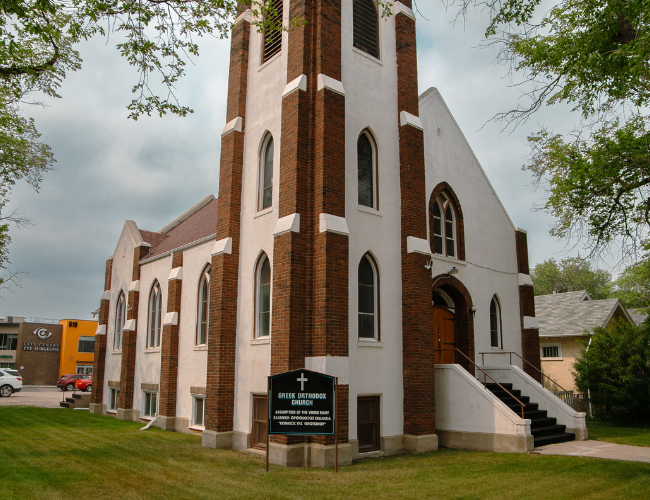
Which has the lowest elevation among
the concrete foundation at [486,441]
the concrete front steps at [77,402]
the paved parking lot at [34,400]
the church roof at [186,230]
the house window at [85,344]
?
the paved parking lot at [34,400]

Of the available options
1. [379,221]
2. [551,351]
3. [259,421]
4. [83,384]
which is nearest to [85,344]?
[83,384]

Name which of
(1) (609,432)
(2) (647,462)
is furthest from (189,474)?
(1) (609,432)

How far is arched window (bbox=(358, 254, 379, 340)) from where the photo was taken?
40.7ft

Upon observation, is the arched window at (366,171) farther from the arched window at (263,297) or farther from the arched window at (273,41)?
the arched window at (273,41)

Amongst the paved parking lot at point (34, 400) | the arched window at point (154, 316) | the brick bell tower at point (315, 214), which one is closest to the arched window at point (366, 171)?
the brick bell tower at point (315, 214)

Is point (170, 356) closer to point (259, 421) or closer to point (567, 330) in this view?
point (259, 421)

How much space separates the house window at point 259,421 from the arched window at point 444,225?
6671 millimetres

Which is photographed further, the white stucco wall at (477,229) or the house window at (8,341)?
the house window at (8,341)

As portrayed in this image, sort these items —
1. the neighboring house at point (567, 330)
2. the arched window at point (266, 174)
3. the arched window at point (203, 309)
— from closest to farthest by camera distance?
the arched window at point (266, 174) < the arched window at point (203, 309) < the neighboring house at point (567, 330)

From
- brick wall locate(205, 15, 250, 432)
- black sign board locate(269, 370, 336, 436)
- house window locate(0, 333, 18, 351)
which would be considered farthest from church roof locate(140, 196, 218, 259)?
house window locate(0, 333, 18, 351)

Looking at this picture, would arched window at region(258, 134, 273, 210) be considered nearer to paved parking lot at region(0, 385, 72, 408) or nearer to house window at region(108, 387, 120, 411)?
house window at region(108, 387, 120, 411)

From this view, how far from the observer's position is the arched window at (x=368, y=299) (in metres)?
12.4

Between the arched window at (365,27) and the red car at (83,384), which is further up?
the arched window at (365,27)

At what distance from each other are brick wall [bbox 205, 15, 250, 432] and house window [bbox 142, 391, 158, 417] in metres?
6.03
